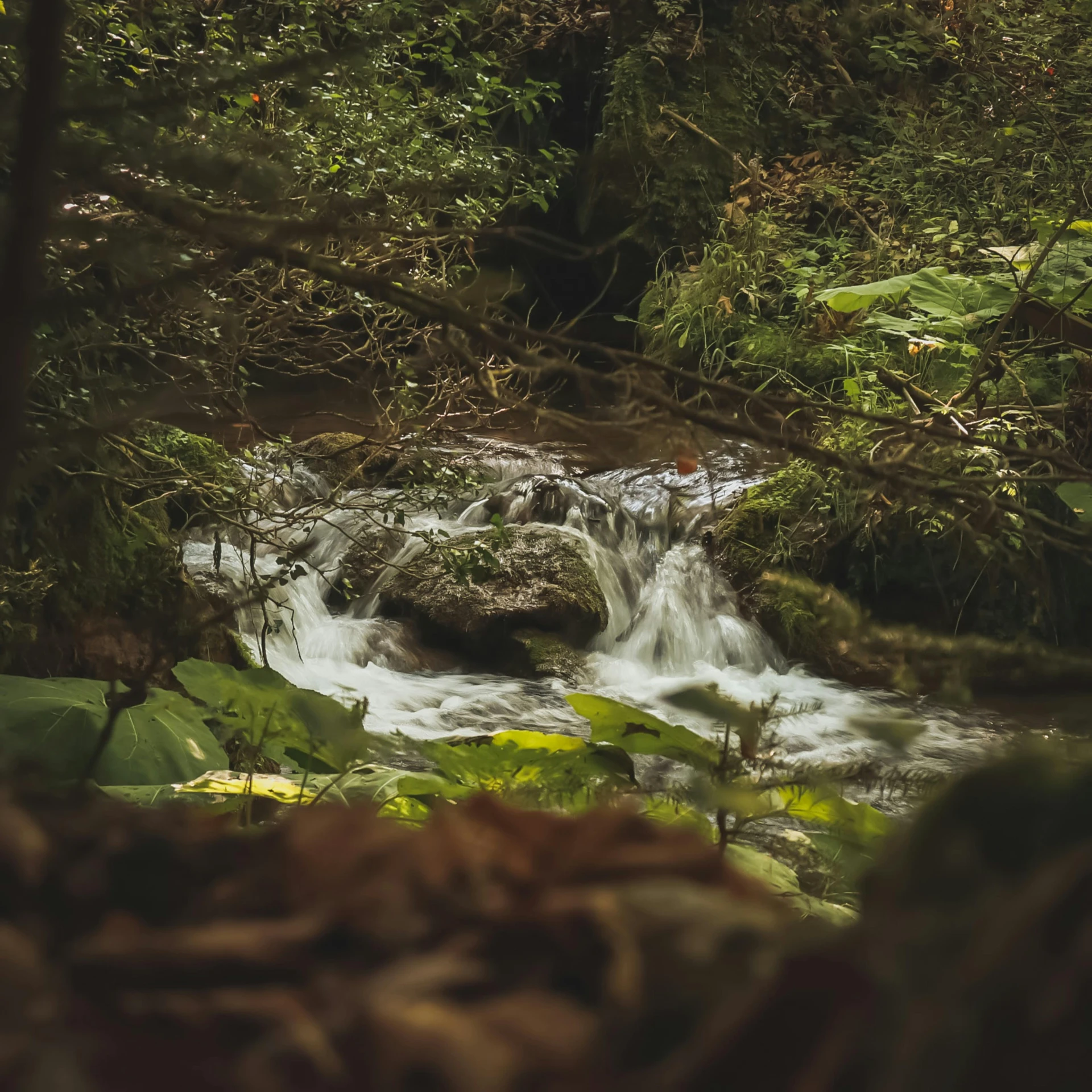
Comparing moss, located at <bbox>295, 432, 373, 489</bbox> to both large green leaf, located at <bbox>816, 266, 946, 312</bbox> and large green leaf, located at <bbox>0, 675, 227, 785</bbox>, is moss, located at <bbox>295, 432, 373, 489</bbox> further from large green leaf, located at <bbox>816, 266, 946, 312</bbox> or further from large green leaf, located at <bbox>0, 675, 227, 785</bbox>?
large green leaf, located at <bbox>0, 675, 227, 785</bbox>

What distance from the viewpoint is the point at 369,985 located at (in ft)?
1.36

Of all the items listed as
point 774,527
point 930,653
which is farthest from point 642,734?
point 774,527

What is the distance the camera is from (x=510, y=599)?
19.7 ft

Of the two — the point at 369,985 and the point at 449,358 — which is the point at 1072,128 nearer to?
the point at 449,358

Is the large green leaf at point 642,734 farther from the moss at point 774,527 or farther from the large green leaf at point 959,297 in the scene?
the large green leaf at point 959,297

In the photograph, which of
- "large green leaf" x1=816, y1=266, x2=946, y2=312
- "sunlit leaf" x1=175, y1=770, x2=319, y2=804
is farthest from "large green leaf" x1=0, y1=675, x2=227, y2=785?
"large green leaf" x1=816, y1=266, x2=946, y2=312

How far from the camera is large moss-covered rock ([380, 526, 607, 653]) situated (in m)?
5.91

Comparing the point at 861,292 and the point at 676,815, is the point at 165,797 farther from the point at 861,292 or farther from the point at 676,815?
the point at 861,292

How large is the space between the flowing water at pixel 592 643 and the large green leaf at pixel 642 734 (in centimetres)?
256

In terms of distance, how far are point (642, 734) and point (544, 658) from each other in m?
4.46

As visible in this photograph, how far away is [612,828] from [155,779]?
5.39ft

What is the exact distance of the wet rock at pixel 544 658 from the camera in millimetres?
5789

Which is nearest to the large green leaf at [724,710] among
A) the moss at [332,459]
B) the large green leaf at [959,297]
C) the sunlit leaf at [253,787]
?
the sunlit leaf at [253,787]

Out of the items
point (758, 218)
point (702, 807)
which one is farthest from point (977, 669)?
point (758, 218)
